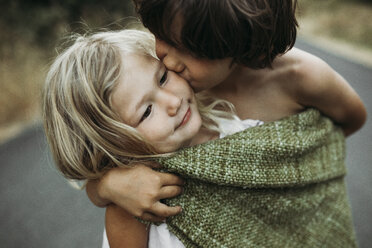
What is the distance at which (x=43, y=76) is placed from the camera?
63.3 inches

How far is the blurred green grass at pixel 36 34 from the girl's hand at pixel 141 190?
6.01 feet

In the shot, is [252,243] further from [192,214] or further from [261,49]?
[261,49]

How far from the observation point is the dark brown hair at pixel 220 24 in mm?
830

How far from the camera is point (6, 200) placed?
7.45 feet

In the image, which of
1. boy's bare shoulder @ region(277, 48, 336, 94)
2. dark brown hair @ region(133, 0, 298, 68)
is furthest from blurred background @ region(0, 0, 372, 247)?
dark brown hair @ region(133, 0, 298, 68)

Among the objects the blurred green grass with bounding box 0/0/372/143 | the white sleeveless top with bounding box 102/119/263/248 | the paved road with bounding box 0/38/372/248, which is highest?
the white sleeveless top with bounding box 102/119/263/248

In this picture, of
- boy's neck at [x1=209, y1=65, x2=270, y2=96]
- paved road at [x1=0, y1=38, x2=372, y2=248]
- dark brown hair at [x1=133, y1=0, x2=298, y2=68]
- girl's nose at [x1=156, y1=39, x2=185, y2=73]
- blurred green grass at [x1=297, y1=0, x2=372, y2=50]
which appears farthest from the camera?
blurred green grass at [x1=297, y1=0, x2=372, y2=50]

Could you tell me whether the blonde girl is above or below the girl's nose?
below

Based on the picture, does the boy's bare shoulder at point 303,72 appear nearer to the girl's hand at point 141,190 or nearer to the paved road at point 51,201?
the girl's hand at point 141,190

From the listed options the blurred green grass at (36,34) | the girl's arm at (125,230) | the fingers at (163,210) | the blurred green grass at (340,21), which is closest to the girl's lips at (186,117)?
the fingers at (163,210)

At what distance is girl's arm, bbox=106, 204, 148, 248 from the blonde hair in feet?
0.48

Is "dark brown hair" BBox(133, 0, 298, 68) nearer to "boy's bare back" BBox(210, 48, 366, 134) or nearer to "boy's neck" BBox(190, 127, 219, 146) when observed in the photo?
"boy's bare back" BBox(210, 48, 366, 134)

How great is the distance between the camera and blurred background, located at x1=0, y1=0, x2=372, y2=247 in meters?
2.09

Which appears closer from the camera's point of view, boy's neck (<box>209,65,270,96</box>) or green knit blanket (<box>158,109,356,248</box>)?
green knit blanket (<box>158,109,356,248</box>)
